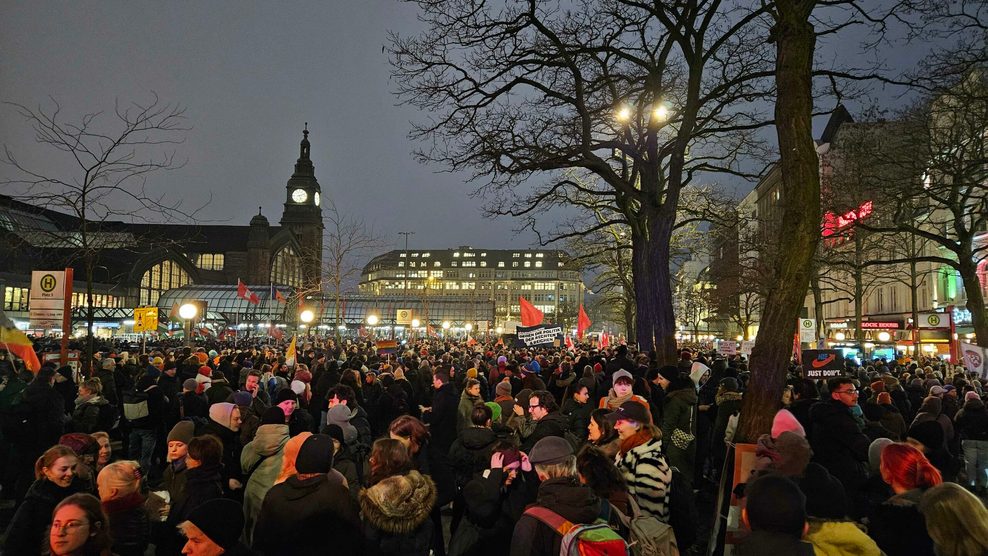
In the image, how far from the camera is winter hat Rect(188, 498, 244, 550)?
3.63 metres

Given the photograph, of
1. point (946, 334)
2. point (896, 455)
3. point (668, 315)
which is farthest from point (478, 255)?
point (896, 455)

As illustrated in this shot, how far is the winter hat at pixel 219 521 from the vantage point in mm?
3635

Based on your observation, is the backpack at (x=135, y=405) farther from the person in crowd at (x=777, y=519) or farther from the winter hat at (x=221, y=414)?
the person in crowd at (x=777, y=519)

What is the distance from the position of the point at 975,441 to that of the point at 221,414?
958 cm

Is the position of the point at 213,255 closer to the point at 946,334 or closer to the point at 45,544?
the point at 946,334

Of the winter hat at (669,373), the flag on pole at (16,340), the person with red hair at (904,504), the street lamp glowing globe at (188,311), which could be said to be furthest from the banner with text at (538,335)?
the person with red hair at (904,504)

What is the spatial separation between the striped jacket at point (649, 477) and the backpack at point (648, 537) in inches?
33.5

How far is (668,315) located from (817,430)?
33.7 ft

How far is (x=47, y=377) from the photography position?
334 inches

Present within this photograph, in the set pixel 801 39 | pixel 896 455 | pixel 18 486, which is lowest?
pixel 18 486

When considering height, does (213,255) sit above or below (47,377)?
above

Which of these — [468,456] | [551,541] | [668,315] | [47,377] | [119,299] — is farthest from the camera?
[119,299]

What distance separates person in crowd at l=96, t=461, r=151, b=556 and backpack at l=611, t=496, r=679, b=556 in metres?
3.07

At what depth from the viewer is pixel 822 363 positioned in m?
13.1
